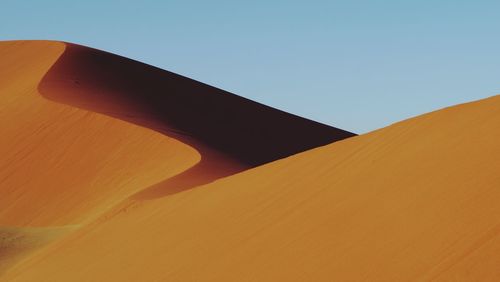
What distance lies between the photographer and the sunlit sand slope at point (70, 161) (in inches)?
780

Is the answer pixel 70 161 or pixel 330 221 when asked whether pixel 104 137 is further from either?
pixel 330 221

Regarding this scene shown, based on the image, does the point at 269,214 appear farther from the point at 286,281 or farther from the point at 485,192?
the point at 485,192

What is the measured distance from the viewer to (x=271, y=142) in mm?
28109

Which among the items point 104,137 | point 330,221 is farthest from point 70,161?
point 330,221

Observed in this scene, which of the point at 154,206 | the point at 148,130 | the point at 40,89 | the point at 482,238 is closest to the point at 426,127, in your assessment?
the point at 482,238

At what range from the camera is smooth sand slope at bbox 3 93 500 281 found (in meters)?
6.98

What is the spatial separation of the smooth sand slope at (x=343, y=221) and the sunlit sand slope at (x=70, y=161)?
20.4 feet

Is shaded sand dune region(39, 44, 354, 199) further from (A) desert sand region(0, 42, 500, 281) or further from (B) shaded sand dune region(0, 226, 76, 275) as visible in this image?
(A) desert sand region(0, 42, 500, 281)

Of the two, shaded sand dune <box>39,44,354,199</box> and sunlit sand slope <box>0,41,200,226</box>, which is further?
shaded sand dune <box>39,44,354,199</box>

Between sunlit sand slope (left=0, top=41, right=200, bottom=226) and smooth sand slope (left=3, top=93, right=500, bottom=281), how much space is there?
6219 mm

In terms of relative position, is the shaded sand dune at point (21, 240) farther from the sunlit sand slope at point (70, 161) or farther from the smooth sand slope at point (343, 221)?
the smooth sand slope at point (343, 221)

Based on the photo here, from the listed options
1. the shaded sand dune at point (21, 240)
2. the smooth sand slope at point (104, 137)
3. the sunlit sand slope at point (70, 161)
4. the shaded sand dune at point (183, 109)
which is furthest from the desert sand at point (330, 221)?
the shaded sand dune at point (183, 109)

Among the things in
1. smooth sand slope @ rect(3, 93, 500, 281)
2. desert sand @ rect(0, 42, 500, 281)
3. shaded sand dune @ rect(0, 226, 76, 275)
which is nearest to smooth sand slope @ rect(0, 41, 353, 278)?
shaded sand dune @ rect(0, 226, 76, 275)

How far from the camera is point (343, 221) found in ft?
27.8
